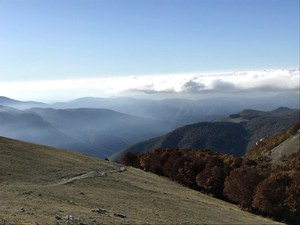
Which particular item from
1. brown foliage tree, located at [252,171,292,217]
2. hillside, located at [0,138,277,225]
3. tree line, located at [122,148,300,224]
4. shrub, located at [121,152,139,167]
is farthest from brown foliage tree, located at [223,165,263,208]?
shrub, located at [121,152,139,167]

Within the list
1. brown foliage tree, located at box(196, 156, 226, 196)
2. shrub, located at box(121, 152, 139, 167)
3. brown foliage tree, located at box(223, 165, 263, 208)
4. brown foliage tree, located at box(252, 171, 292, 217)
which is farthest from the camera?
shrub, located at box(121, 152, 139, 167)

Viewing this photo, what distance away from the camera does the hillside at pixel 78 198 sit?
34250 millimetres

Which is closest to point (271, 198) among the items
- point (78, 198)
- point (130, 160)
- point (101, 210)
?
point (78, 198)

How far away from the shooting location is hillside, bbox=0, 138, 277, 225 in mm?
34250

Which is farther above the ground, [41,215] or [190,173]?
[41,215]

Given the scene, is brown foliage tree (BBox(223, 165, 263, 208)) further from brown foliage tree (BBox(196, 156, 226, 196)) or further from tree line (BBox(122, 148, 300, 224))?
brown foliage tree (BBox(196, 156, 226, 196))

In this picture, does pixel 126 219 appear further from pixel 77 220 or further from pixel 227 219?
pixel 227 219

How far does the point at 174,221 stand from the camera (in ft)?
136

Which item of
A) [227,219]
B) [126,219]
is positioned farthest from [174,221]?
[227,219]

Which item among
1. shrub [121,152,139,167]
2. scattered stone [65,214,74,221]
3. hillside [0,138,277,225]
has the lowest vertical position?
shrub [121,152,139,167]

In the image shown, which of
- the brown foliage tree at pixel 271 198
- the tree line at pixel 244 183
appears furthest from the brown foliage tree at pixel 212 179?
the brown foliage tree at pixel 271 198

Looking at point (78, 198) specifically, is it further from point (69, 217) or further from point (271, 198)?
point (271, 198)

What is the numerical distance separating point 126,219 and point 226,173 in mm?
63043

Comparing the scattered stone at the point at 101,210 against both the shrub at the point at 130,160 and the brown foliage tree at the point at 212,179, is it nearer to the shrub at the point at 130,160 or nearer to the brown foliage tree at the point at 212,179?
the brown foliage tree at the point at 212,179
